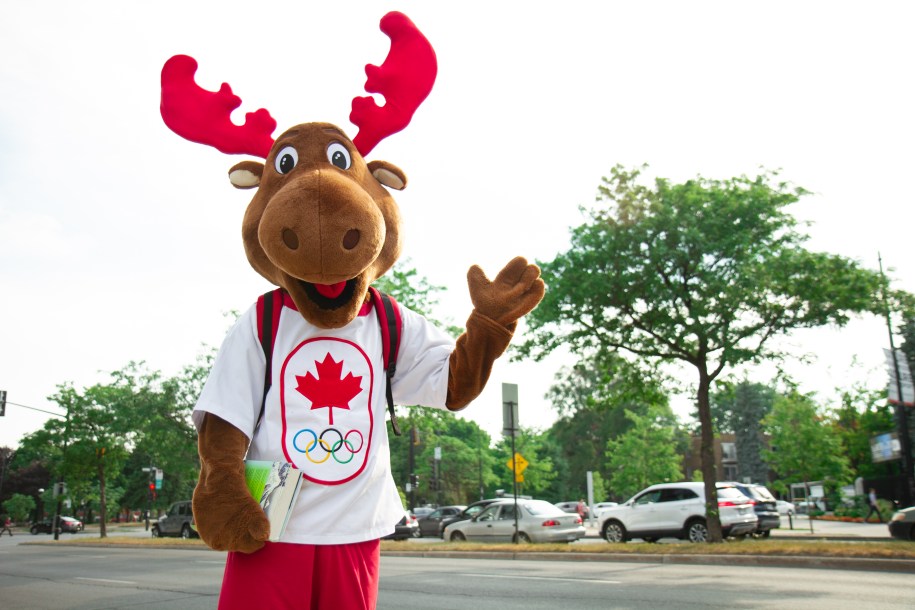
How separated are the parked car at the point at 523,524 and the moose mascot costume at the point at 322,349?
1656cm

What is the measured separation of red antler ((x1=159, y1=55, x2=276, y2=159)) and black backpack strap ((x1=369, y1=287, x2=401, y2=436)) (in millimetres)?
738

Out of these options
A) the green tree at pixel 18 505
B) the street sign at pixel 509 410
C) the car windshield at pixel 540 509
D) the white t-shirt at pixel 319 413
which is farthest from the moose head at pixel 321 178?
the green tree at pixel 18 505

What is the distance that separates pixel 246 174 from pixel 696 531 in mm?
17232

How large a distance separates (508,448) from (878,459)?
40.4 m

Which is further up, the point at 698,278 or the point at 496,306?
the point at 698,278

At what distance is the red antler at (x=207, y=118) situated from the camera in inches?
109

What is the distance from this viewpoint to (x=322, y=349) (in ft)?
7.86

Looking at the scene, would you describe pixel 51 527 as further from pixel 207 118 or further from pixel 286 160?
pixel 286 160

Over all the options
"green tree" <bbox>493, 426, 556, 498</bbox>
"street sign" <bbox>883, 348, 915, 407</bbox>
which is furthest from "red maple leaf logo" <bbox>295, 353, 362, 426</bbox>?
"green tree" <bbox>493, 426, 556, 498</bbox>

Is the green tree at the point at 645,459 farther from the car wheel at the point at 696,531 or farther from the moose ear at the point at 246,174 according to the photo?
the moose ear at the point at 246,174

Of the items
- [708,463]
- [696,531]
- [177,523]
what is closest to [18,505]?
[177,523]

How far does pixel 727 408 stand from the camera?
309ft

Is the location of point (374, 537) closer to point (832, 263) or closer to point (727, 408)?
point (832, 263)

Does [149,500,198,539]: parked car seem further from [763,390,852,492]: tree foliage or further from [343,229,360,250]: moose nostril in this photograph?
[343,229,360,250]: moose nostril
